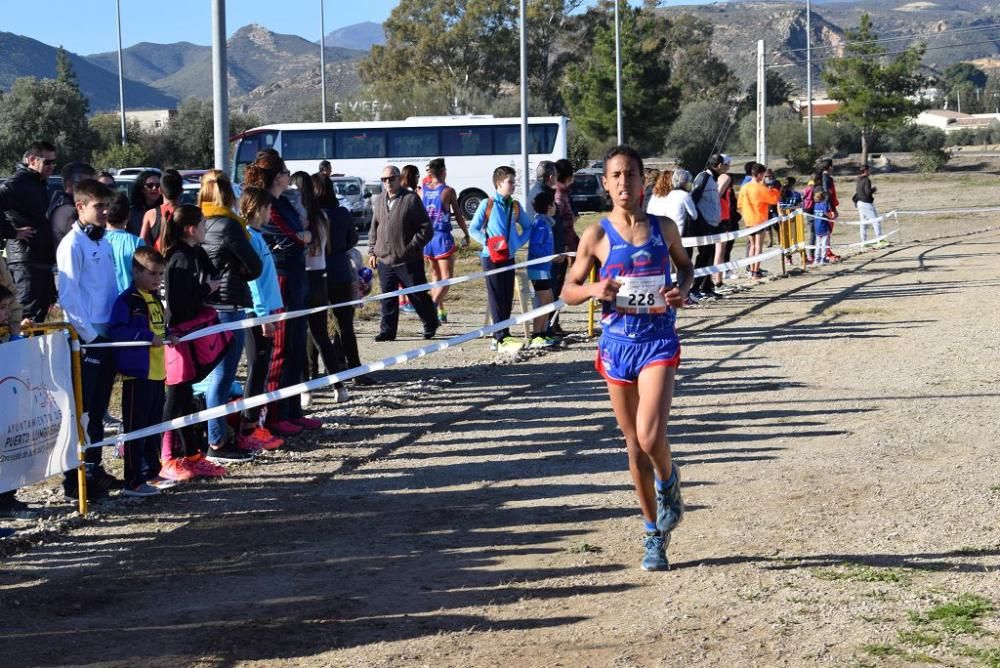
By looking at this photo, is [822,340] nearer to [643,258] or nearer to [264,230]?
[264,230]

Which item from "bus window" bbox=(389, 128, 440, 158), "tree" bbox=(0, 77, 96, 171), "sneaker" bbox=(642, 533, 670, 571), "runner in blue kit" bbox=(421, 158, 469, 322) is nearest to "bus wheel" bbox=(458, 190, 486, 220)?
"bus window" bbox=(389, 128, 440, 158)

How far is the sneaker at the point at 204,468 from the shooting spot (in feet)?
28.3

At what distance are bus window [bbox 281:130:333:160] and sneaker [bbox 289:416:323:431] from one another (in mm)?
37941

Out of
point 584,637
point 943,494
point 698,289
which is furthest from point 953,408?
point 698,289

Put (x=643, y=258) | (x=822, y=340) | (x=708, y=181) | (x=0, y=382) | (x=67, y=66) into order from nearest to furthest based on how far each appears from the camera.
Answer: (x=643, y=258)
(x=0, y=382)
(x=822, y=340)
(x=708, y=181)
(x=67, y=66)

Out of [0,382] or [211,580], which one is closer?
[211,580]

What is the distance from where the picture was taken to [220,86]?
11258 mm

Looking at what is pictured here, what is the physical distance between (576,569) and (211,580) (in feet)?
5.60

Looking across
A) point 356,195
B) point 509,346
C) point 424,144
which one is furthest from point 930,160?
point 509,346

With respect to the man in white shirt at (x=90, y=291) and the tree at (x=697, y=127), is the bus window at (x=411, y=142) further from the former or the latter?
the man in white shirt at (x=90, y=291)

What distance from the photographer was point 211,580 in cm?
649

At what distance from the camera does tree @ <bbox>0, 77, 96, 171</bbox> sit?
71.4m

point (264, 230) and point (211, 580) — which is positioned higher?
point (264, 230)

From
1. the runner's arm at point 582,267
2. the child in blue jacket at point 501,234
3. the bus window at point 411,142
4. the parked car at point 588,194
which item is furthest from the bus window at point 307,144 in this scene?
the runner's arm at point 582,267
